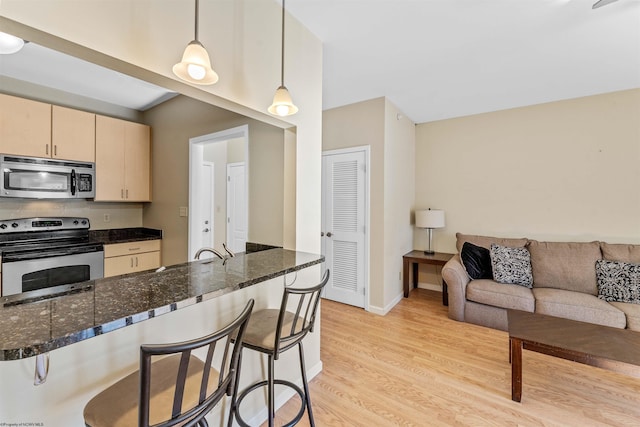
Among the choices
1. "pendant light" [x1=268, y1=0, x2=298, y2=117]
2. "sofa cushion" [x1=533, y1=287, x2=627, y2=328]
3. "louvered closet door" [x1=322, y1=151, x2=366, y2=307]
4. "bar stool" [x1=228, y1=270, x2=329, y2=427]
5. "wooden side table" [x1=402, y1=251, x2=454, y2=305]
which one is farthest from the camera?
"wooden side table" [x1=402, y1=251, x2=454, y2=305]

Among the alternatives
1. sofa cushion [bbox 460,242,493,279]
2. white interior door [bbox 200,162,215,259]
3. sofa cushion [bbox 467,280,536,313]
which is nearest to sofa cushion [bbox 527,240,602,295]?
sofa cushion [bbox 467,280,536,313]

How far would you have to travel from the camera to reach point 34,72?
8.07 ft

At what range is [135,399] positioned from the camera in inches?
33.2

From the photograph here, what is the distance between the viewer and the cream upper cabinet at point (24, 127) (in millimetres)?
2295

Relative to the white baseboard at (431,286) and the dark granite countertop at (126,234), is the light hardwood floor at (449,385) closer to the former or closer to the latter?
the white baseboard at (431,286)

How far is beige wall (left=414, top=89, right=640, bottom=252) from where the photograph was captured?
118 inches

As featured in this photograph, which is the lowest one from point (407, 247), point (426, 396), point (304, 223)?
point (426, 396)

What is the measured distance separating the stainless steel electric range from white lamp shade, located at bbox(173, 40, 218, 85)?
2.25m

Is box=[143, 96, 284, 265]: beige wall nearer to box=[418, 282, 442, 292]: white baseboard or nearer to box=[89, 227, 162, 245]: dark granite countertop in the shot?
box=[89, 227, 162, 245]: dark granite countertop

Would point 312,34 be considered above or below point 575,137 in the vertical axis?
above

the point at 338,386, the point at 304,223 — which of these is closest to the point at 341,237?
the point at 304,223

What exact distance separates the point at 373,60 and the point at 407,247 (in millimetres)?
2683

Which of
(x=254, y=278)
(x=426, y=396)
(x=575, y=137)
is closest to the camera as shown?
(x=254, y=278)

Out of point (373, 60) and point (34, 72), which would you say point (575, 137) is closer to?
point (373, 60)
